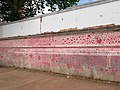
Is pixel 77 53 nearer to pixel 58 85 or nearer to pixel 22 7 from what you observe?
pixel 58 85

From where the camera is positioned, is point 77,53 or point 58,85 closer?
point 58,85

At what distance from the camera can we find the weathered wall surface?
23.1ft

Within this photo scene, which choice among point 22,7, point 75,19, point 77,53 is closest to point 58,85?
point 77,53

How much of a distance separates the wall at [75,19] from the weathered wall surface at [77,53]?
39.5 inches

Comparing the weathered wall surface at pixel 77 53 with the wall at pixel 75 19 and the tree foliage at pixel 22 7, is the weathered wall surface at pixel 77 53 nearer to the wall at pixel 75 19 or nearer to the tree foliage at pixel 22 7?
the wall at pixel 75 19

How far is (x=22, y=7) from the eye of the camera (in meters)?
18.9

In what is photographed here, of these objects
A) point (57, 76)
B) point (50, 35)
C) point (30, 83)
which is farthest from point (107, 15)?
point (30, 83)

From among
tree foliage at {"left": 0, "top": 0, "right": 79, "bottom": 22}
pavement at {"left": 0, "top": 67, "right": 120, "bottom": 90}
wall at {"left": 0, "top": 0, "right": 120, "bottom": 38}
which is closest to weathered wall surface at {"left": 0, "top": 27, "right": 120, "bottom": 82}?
pavement at {"left": 0, "top": 67, "right": 120, "bottom": 90}

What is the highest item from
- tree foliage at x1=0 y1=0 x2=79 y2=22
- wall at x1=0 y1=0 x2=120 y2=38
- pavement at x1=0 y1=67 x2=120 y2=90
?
tree foliage at x1=0 y1=0 x2=79 y2=22

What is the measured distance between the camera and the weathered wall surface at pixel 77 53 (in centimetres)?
705

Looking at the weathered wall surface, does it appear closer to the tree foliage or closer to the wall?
the wall

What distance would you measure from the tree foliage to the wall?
5.47m

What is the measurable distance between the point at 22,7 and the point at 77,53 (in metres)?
12.5

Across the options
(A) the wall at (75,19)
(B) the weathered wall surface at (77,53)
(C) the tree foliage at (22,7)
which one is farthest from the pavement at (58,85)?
(C) the tree foliage at (22,7)
